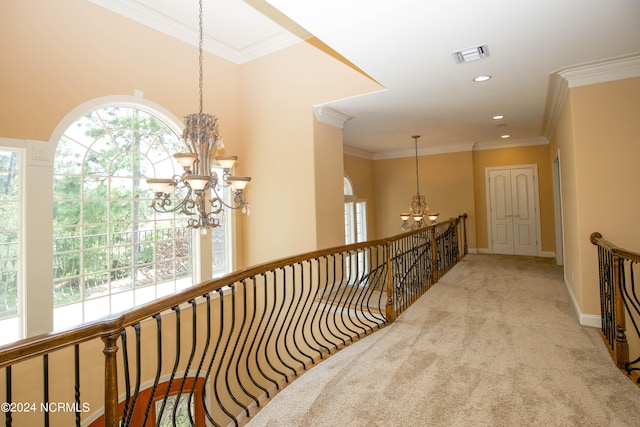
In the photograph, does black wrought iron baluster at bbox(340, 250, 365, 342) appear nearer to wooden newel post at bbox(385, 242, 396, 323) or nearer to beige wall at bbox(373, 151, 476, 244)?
wooden newel post at bbox(385, 242, 396, 323)

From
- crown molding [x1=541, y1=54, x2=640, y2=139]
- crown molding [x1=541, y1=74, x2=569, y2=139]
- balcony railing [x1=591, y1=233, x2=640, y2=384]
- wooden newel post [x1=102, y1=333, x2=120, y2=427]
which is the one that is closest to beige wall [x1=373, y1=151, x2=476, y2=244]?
crown molding [x1=541, y1=74, x2=569, y2=139]

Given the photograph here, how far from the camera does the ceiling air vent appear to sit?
3.03m

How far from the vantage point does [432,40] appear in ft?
9.38

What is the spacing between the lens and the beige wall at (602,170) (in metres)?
3.36

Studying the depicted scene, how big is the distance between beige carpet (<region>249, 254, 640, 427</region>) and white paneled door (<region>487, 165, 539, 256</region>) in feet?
13.9

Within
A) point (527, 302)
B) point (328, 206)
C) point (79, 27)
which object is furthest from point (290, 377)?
point (79, 27)

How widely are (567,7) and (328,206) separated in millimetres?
3325

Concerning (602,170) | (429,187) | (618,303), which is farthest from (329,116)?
(429,187)

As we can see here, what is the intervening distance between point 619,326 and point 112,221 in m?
5.09

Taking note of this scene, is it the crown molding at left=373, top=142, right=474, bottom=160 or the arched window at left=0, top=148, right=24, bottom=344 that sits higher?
the crown molding at left=373, top=142, right=474, bottom=160

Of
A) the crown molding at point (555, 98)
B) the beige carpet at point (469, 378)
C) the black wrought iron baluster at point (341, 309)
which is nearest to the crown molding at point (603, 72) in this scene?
the crown molding at point (555, 98)

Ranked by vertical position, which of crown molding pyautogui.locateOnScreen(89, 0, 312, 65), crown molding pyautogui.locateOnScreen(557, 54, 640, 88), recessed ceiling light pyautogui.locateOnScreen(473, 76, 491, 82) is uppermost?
crown molding pyautogui.locateOnScreen(89, 0, 312, 65)

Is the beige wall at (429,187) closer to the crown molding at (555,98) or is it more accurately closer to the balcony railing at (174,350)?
the balcony railing at (174,350)

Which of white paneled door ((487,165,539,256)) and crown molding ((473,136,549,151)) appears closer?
crown molding ((473,136,549,151))
